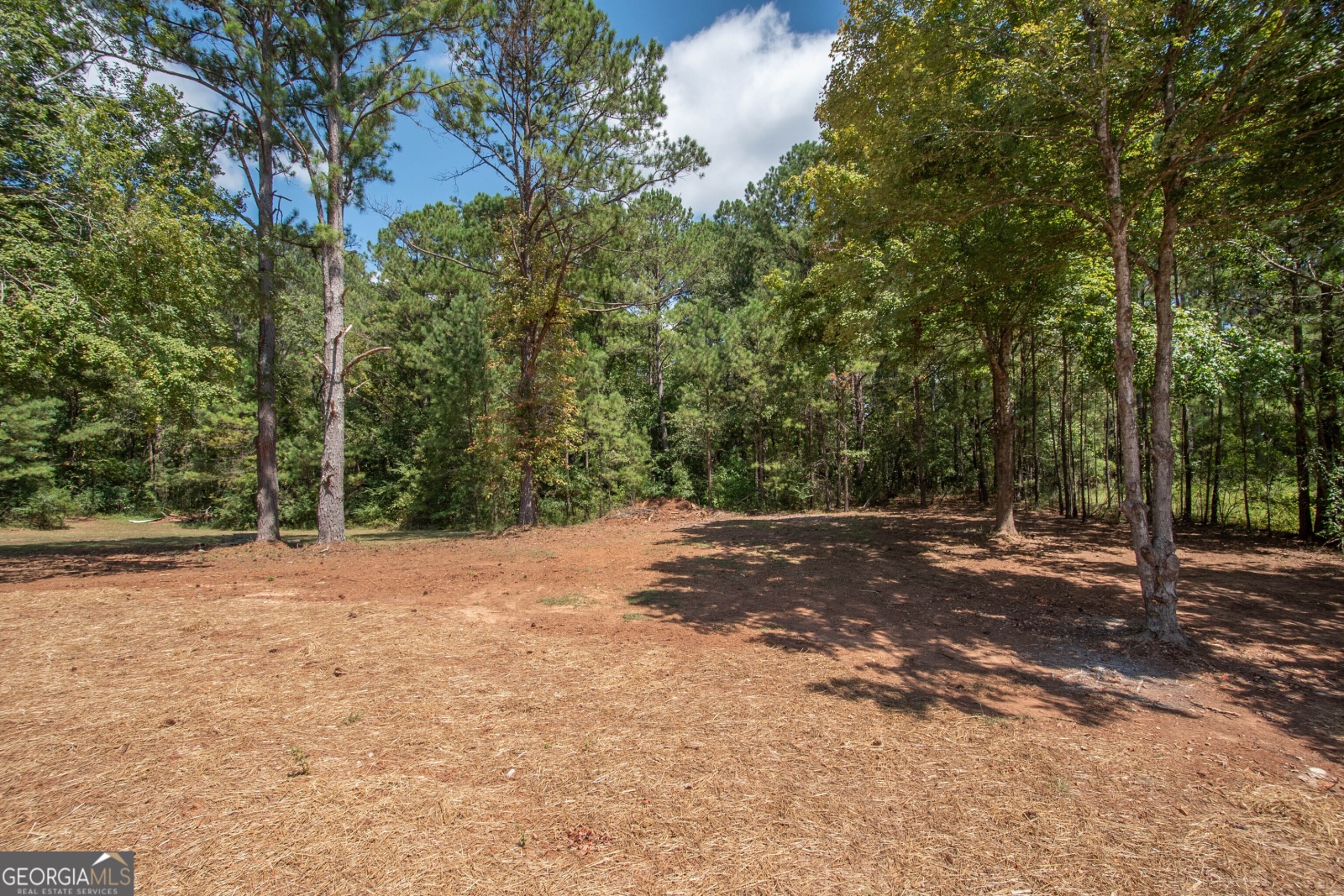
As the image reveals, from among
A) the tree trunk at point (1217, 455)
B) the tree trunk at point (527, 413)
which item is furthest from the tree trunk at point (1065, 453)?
the tree trunk at point (527, 413)

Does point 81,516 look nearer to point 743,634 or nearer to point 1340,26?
point 743,634

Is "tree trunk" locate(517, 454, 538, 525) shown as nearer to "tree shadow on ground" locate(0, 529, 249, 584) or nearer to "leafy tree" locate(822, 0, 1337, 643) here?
"tree shadow on ground" locate(0, 529, 249, 584)

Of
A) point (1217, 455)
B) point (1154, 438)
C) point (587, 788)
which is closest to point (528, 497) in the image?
point (587, 788)

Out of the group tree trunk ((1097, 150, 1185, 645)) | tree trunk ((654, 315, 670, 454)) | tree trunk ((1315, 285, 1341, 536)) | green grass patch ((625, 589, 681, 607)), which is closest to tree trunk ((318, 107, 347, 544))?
green grass patch ((625, 589, 681, 607))

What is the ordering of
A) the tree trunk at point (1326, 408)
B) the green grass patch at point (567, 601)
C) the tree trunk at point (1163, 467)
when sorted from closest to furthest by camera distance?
the tree trunk at point (1163, 467) < the green grass patch at point (567, 601) < the tree trunk at point (1326, 408)

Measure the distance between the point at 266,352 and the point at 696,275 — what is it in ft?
50.9

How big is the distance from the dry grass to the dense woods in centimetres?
337

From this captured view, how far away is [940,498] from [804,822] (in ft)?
66.7

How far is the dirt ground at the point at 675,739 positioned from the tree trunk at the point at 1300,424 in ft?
14.7

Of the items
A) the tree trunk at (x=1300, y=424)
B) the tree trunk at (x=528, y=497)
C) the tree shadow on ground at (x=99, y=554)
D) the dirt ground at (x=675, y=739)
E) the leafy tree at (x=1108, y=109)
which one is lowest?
the tree shadow on ground at (x=99, y=554)

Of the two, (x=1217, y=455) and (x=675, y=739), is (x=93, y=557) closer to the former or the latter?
(x=675, y=739)

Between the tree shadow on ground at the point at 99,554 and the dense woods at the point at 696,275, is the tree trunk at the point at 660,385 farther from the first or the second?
the tree shadow on ground at the point at 99,554

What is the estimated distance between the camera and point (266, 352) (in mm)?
11531

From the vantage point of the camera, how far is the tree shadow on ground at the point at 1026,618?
13.8ft
